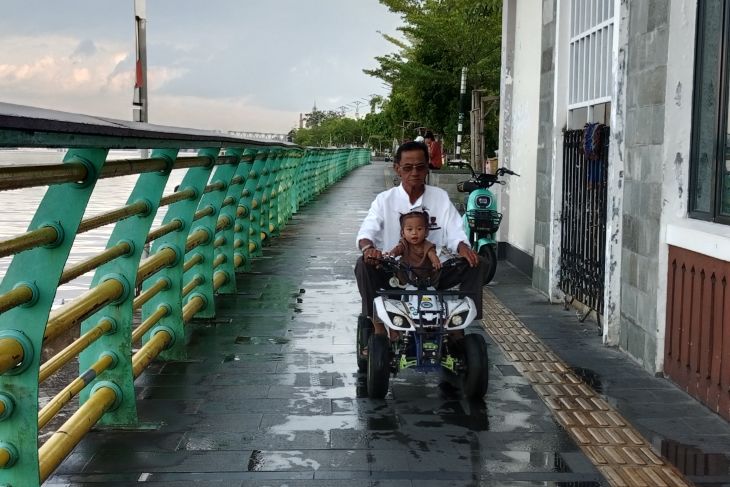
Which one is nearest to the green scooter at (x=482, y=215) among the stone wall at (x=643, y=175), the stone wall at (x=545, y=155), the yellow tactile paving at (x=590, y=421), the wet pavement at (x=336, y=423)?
the stone wall at (x=545, y=155)

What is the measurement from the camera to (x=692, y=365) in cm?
575

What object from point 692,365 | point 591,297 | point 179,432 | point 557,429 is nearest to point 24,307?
point 179,432

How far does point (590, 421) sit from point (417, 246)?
4.49 ft

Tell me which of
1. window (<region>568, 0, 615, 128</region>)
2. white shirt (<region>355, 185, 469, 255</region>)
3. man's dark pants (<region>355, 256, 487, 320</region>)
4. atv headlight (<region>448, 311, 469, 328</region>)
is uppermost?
window (<region>568, 0, 615, 128</region>)

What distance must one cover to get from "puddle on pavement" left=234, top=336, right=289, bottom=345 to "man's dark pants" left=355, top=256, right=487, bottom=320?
A: 159 centimetres

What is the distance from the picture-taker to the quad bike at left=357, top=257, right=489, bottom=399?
217 inches

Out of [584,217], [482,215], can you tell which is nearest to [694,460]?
[584,217]

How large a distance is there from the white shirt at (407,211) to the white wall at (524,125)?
4930 mm

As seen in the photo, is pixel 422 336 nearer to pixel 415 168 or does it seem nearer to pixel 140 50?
pixel 415 168

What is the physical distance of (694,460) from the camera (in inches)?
181

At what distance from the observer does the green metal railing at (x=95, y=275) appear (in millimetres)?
3494

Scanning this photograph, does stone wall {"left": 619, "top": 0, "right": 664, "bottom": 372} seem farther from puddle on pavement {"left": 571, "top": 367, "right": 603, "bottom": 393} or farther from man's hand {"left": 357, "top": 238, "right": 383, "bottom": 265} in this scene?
man's hand {"left": 357, "top": 238, "right": 383, "bottom": 265}

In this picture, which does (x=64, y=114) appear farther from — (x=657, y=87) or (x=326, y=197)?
(x=326, y=197)

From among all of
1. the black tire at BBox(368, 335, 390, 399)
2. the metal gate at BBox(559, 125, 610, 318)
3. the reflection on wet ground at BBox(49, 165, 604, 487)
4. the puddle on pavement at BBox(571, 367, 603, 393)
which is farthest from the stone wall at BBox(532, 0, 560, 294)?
the black tire at BBox(368, 335, 390, 399)
